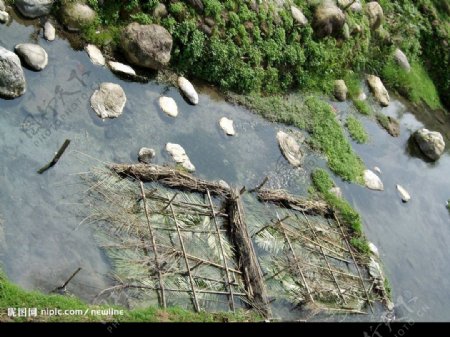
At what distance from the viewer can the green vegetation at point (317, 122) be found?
18703 mm

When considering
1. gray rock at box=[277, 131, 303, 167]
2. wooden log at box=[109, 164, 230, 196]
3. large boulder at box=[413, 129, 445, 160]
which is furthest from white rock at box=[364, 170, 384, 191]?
wooden log at box=[109, 164, 230, 196]

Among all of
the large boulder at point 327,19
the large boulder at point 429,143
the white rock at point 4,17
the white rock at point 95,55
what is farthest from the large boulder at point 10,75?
the large boulder at point 429,143

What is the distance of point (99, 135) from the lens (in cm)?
1415

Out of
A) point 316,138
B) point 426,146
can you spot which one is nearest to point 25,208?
point 316,138

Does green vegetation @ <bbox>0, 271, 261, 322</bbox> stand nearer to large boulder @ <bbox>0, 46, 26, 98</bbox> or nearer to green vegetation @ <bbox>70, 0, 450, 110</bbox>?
large boulder @ <bbox>0, 46, 26, 98</bbox>

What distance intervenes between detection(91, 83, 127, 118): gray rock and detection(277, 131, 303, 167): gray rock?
5.77m

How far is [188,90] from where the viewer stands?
16891 mm

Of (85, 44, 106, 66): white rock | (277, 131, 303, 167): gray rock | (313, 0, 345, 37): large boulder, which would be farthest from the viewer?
(313, 0, 345, 37): large boulder

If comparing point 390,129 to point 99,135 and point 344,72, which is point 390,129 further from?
point 99,135

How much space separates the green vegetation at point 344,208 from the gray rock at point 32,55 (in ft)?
31.1

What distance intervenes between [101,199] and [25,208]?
184 centimetres

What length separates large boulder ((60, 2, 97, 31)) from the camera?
A: 15414 millimetres

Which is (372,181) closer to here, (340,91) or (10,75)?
(340,91)

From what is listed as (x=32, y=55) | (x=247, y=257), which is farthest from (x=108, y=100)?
(x=247, y=257)
